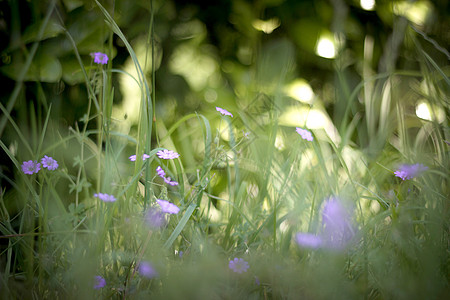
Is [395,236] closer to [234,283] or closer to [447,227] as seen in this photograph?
[447,227]

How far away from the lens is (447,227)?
25.5 inches

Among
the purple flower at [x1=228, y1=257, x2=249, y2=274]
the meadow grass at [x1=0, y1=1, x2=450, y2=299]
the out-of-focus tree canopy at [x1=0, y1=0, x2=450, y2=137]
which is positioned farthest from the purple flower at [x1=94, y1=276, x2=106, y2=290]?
the out-of-focus tree canopy at [x1=0, y1=0, x2=450, y2=137]

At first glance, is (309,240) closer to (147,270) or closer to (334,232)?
(334,232)

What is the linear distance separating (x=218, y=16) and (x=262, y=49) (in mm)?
133

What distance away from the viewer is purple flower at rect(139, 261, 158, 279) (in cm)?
55

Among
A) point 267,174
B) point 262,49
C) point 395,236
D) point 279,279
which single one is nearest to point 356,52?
point 262,49

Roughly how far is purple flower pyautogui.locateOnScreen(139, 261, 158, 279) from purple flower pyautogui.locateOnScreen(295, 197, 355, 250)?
25 cm

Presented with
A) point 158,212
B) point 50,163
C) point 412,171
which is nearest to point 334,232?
point 412,171

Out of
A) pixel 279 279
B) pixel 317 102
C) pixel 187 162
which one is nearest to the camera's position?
pixel 279 279

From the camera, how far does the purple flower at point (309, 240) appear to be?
67cm

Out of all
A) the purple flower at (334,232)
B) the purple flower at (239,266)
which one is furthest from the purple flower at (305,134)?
the purple flower at (239,266)

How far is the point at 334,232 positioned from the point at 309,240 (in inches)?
1.7

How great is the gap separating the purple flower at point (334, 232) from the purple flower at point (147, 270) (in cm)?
25

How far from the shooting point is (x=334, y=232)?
2.22ft
